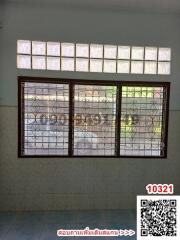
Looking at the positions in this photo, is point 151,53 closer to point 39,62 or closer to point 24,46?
point 39,62

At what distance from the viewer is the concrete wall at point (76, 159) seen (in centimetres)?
380

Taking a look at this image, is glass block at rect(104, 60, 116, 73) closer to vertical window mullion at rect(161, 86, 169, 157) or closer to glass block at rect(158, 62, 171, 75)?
glass block at rect(158, 62, 171, 75)

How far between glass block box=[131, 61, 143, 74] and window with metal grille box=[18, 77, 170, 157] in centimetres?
19

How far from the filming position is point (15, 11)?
148 inches

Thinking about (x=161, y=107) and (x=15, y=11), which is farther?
(x=161, y=107)

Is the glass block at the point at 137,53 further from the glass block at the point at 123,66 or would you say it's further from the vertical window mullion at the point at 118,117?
the vertical window mullion at the point at 118,117

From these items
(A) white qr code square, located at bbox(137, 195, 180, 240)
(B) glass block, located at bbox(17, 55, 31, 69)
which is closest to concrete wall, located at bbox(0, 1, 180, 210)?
(B) glass block, located at bbox(17, 55, 31, 69)

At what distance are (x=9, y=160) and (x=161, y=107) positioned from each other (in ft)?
7.87

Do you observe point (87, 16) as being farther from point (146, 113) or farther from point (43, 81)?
point (146, 113)

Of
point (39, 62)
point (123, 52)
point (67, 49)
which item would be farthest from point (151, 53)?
point (39, 62)

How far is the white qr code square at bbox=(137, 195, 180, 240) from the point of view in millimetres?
2699

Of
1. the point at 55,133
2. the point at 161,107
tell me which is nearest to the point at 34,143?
the point at 55,133

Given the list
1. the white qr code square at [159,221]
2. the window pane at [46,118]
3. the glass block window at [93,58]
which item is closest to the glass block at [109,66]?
the glass block window at [93,58]

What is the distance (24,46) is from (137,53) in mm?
1666
